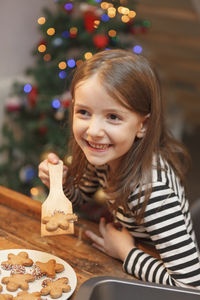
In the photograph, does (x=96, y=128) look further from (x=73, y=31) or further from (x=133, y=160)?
(x=73, y=31)

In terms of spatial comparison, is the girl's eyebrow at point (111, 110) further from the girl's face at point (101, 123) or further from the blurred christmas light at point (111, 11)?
the blurred christmas light at point (111, 11)

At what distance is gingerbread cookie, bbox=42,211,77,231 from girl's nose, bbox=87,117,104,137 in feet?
0.64

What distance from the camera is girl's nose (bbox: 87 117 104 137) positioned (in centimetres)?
104

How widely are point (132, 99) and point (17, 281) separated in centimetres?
48

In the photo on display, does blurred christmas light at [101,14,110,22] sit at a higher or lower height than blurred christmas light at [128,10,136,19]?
lower

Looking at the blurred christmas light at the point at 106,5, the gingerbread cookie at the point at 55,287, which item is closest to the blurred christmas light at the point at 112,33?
the blurred christmas light at the point at 106,5

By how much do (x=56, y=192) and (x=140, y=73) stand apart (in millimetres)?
352

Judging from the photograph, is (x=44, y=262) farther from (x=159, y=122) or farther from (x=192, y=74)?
(x=192, y=74)

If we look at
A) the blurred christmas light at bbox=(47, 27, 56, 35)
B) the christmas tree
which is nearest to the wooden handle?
the christmas tree

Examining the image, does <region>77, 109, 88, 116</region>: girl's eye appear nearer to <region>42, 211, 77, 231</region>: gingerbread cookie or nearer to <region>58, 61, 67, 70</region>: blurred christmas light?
<region>42, 211, 77, 231</region>: gingerbread cookie

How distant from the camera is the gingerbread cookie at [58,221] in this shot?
101cm

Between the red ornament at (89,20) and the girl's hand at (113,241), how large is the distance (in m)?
1.56

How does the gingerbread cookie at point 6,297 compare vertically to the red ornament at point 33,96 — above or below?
above

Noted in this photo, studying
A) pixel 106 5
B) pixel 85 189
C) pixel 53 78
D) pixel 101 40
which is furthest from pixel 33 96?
pixel 85 189
